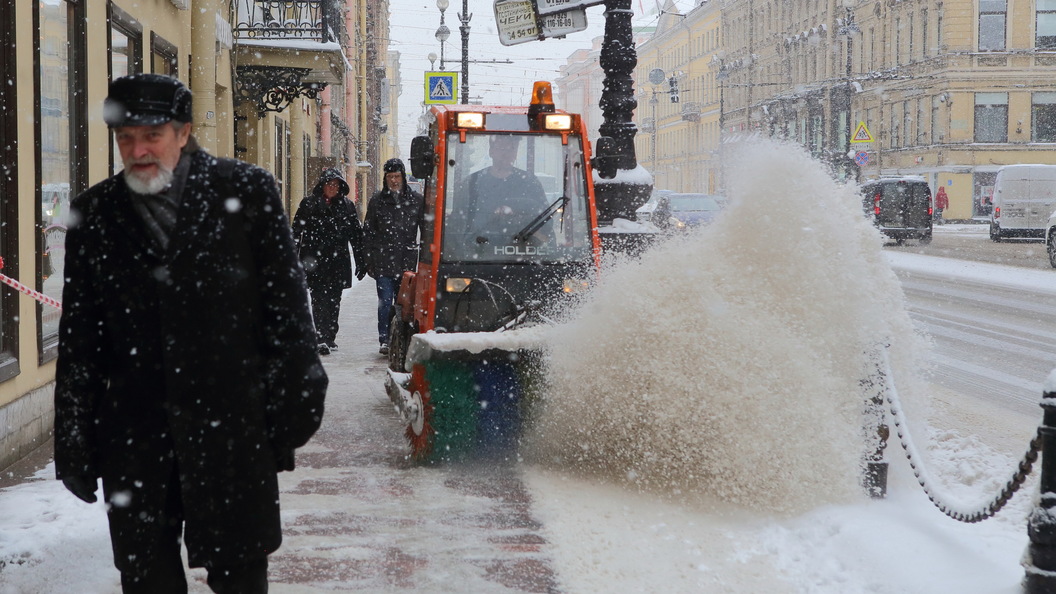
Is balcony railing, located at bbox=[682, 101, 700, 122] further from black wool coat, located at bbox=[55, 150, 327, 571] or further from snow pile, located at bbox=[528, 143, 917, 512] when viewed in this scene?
black wool coat, located at bbox=[55, 150, 327, 571]

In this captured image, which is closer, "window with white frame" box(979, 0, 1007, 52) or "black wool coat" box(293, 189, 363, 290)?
"black wool coat" box(293, 189, 363, 290)

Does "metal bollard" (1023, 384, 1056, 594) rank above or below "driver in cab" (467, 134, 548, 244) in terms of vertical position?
below

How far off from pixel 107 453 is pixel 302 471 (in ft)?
12.0

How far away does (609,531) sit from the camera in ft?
17.7

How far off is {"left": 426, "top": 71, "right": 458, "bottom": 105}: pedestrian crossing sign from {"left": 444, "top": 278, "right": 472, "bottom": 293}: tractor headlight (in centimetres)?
2248

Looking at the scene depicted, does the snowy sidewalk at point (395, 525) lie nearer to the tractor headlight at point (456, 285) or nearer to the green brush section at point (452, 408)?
the green brush section at point (452, 408)

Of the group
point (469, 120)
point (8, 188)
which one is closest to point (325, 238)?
point (469, 120)

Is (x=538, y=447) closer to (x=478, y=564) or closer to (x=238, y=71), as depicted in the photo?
(x=478, y=564)

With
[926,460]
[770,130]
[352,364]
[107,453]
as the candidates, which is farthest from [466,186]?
[770,130]

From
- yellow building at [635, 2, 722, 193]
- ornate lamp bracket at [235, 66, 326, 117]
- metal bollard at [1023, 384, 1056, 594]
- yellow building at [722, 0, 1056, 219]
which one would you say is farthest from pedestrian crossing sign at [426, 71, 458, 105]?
yellow building at [635, 2, 722, 193]

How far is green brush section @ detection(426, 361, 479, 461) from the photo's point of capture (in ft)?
21.5

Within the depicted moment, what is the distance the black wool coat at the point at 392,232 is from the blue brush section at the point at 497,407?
469 cm

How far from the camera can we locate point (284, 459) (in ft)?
10.5

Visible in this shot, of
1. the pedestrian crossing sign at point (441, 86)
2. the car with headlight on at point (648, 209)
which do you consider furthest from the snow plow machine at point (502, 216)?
the pedestrian crossing sign at point (441, 86)
